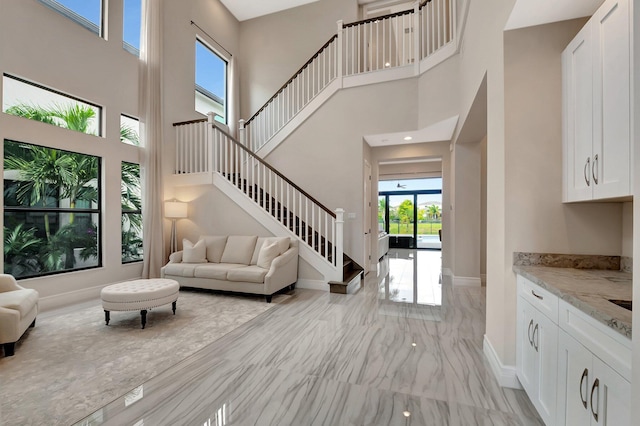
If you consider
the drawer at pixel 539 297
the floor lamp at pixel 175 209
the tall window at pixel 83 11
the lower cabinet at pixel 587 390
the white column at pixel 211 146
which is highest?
the tall window at pixel 83 11

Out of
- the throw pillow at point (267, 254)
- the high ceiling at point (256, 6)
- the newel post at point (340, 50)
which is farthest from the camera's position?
the high ceiling at point (256, 6)

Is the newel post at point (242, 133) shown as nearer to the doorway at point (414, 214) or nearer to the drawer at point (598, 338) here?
the drawer at point (598, 338)

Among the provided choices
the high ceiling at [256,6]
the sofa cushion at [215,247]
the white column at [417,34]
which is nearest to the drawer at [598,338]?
the sofa cushion at [215,247]

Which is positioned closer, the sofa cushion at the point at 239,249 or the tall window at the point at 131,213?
the sofa cushion at the point at 239,249

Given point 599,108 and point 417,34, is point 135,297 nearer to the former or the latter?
point 599,108

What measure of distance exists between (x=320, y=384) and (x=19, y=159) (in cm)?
469

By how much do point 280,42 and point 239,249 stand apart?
575 centimetres

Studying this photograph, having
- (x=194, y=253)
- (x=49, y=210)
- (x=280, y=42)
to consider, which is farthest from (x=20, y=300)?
(x=280, y=42)

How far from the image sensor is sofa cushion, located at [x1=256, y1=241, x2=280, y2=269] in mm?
4438

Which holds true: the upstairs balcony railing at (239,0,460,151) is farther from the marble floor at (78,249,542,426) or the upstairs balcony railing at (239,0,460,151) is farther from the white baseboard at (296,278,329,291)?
the marble floor at (78,249,542,426)

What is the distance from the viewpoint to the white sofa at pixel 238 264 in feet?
14.1

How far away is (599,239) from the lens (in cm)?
200

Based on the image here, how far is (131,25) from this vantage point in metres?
5.31

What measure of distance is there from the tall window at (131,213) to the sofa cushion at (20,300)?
2.10 meters
